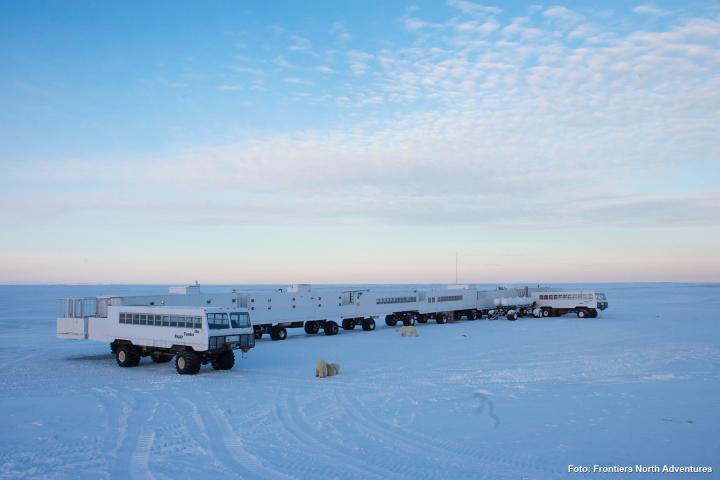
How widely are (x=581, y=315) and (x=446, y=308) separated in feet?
44.9

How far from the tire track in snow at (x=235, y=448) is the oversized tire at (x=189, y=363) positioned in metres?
6.00

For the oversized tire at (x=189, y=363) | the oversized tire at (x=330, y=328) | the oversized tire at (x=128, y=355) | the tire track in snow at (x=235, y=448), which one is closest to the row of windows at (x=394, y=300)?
the oversized tire at (x=330, y=328)

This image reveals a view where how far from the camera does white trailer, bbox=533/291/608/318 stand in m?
55.3

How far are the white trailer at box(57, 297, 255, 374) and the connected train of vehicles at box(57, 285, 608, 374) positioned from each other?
0.04 meters

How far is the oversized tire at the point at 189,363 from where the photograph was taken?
22.3 m

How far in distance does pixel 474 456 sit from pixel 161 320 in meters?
15.8

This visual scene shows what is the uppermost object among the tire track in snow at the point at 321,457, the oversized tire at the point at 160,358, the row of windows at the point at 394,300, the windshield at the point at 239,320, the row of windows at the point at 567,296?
the windshield at the point at 239,320

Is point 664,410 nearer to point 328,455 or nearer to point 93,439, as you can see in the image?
point 328,455

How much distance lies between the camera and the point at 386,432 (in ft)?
45.9

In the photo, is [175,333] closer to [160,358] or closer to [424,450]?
[160,358]

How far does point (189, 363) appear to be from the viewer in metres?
22.2

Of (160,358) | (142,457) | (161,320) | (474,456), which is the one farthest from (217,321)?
(474,456)

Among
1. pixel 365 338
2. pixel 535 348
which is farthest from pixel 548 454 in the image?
pixel 365 338

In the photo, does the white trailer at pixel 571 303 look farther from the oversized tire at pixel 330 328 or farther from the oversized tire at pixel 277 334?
the oversized tire at pixel 277 334
